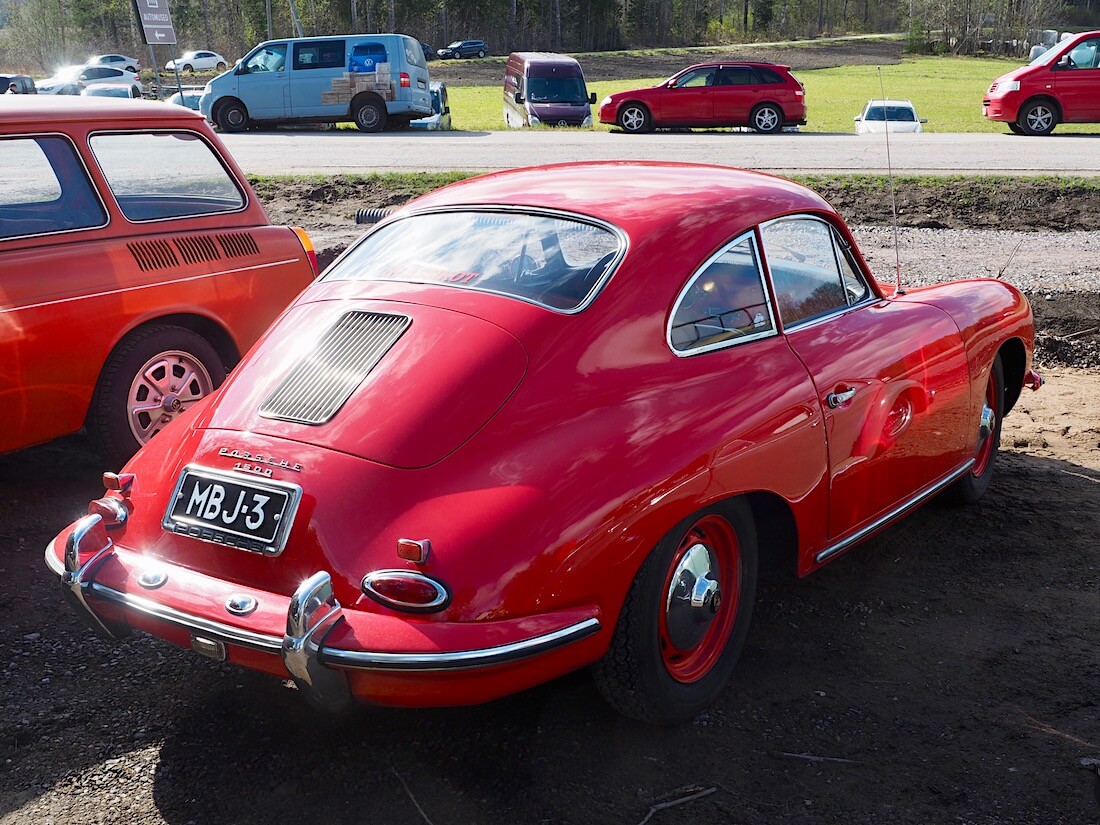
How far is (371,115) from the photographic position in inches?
816

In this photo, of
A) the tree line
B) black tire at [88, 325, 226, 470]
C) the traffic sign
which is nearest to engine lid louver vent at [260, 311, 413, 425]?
black tire at [88, 325, 226, 470]

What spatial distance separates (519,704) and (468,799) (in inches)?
19.5

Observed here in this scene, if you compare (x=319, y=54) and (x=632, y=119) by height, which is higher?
(x=319, y=54)

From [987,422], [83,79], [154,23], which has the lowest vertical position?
[987,422]

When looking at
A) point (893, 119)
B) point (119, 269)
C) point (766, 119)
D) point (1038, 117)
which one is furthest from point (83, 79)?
point (119, 269)

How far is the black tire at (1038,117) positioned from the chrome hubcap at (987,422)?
1629 cm

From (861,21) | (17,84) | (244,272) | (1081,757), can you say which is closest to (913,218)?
(244,272)

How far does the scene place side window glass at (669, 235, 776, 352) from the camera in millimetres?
3311

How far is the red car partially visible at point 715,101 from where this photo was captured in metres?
21.5

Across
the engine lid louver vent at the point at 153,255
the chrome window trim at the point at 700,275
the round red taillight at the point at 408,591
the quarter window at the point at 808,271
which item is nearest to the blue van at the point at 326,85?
the engine lid louver vent at the point at 153,255

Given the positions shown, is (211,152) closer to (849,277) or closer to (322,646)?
(849,277)

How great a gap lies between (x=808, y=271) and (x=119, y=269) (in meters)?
3.06

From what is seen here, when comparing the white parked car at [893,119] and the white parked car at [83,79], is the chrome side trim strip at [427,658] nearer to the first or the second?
the white parked car at [893,119]

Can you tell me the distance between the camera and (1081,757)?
3.07 metres
